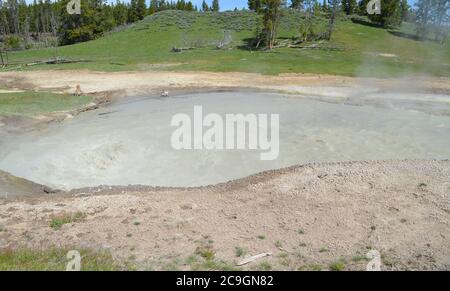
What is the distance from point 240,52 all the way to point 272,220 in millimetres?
36180

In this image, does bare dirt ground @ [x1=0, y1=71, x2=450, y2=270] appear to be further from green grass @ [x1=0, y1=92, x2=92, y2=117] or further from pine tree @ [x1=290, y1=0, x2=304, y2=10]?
pine tree @ [x1=290, y1=0, x2=304, y2=10]

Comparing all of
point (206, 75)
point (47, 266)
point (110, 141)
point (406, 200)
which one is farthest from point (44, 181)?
point (206, 75)

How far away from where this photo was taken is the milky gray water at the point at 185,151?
1394 cm

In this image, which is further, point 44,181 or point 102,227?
point 44,181

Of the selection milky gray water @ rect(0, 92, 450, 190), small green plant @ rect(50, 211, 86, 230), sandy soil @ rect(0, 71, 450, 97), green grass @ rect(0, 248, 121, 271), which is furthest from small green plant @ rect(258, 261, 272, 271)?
sandy soil @ rect(0, 71, 450, 97)

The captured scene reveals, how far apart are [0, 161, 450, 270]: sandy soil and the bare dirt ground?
0.02 m

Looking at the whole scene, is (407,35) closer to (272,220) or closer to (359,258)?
(272,220)

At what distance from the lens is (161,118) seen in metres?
20.8

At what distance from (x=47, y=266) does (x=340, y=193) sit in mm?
6755

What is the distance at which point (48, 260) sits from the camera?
782cm

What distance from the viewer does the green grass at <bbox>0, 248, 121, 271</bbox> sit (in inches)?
292

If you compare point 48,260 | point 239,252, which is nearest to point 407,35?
point 239,252

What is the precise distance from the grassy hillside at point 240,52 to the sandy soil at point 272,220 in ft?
74.0

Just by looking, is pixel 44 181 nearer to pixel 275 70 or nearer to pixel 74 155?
pixel 74 155
